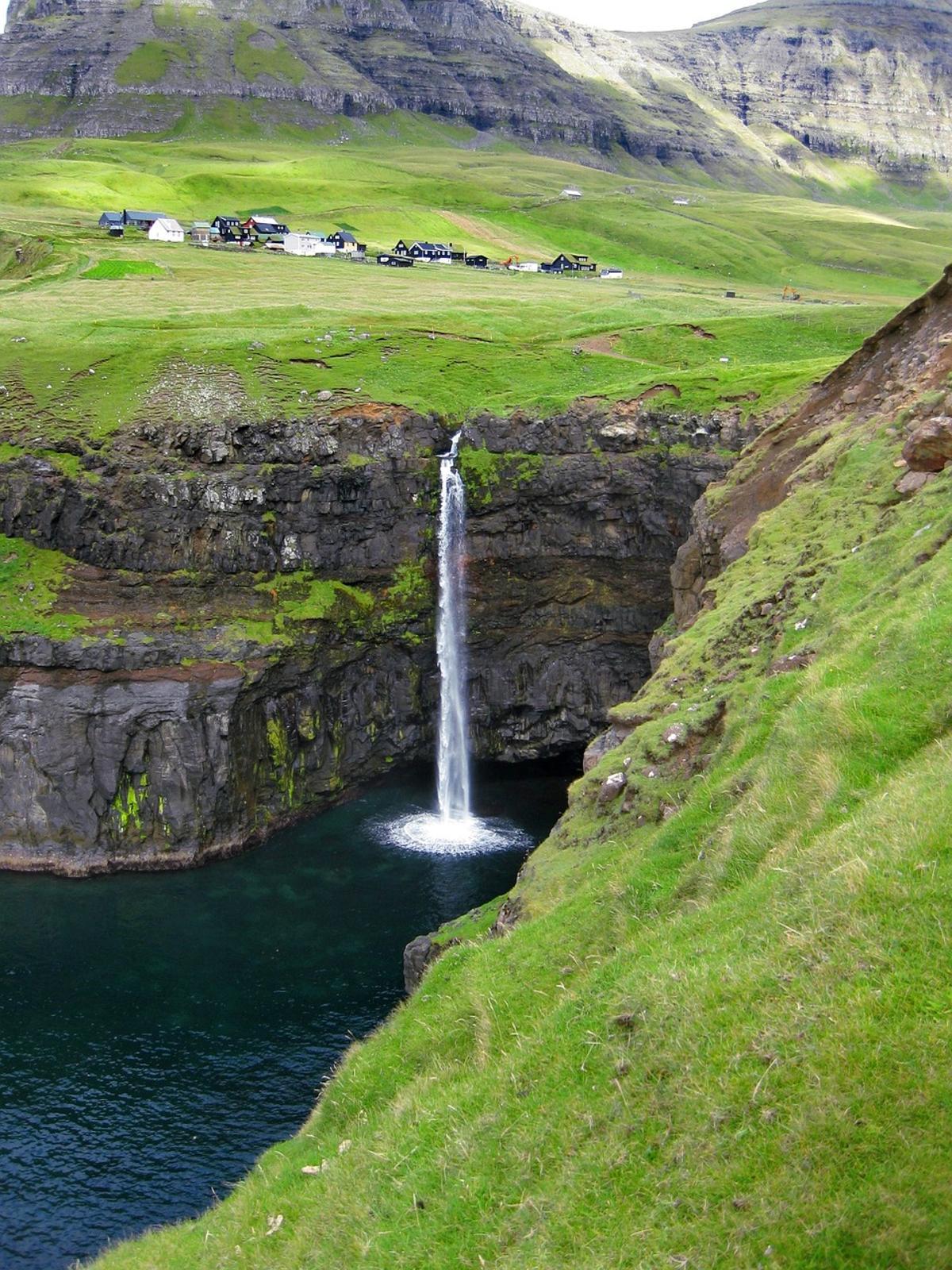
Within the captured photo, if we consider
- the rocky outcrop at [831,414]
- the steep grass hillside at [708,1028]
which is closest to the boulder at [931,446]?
the rocky outcrop at [831,414]

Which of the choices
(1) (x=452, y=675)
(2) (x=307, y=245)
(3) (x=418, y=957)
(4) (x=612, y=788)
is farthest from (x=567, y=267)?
(4) (x=612, y=788)

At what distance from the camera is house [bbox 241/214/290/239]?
130750 mm

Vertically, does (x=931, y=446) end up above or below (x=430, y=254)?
below

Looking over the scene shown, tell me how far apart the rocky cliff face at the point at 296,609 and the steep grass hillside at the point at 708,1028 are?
114 ft

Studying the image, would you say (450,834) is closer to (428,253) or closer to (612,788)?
(612,788)

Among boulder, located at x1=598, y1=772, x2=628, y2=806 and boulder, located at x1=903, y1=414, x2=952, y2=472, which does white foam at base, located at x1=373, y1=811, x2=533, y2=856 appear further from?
boulder, located at x1=903, y1=414, x2=952, y2=472

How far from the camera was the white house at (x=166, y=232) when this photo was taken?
121 metres

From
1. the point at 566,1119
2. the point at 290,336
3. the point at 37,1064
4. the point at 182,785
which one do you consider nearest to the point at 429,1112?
the point at 566,1119

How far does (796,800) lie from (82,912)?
43037 millimetres

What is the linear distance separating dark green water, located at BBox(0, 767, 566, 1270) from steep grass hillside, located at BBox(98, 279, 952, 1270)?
40.6 feet

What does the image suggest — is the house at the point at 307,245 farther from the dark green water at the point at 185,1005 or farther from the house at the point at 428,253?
the dark green water at the point at 185,1005

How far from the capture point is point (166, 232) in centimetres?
12206

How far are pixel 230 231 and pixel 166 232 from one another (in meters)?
12.3

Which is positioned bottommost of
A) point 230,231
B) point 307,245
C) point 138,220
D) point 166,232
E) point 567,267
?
point 567,267
